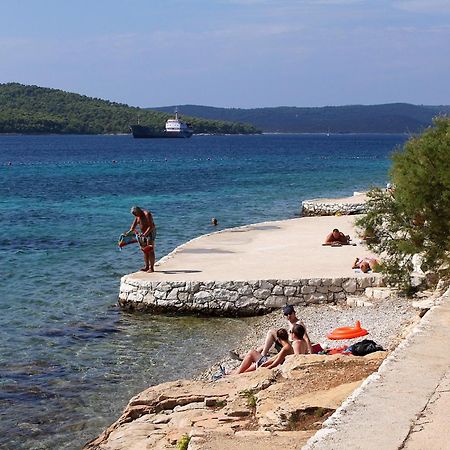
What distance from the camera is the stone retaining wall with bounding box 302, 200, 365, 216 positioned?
36431mm

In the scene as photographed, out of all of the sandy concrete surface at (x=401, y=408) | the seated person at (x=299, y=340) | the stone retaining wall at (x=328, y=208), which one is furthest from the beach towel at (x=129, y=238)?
the stone retaining wall at (x=328, y=208)

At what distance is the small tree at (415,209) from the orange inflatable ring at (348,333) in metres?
2.10

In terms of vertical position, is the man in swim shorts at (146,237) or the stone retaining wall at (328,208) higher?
the man in swim shorts at (146,237)

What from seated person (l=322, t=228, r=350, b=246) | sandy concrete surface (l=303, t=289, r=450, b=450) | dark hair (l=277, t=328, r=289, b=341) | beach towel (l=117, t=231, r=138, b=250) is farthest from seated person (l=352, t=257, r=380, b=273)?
sandy concrete surface (l=303, t=289, r=450, b=450)

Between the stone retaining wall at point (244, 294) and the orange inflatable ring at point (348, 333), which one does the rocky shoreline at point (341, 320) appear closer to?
the orange inflatable ring at point (348, 333)

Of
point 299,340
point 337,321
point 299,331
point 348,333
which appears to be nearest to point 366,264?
point 337,321

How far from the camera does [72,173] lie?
76.9 metres

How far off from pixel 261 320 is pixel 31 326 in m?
4.64

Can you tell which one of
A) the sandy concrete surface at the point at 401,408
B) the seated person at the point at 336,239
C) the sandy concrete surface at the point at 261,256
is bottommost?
the sandy concrete surface at the point at 261,256

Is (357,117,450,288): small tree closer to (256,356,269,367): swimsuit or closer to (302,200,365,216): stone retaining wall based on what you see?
(256,356,269,367): swimsuit

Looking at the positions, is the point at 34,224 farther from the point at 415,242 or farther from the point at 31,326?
the point at 415,242

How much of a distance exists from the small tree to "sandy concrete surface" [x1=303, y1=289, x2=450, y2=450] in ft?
22.8

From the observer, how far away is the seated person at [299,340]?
40.2 feet

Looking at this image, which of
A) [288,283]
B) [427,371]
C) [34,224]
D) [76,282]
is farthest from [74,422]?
[34,224]
